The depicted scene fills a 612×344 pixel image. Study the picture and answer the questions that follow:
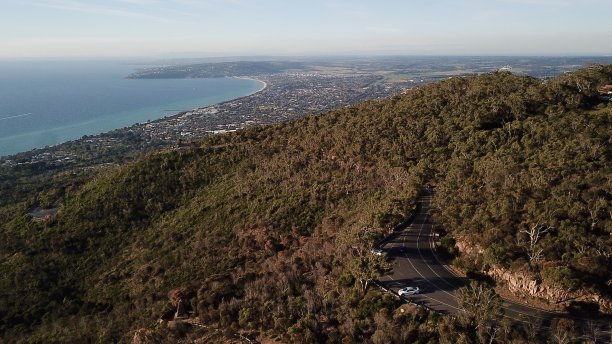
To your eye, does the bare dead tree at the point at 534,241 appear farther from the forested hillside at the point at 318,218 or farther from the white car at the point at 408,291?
the white car at the point at 408,291

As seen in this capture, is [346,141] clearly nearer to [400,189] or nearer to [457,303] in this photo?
[400,189]

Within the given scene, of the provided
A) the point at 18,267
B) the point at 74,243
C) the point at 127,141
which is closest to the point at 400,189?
the point at 74,243

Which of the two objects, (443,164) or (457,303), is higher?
(443,164)

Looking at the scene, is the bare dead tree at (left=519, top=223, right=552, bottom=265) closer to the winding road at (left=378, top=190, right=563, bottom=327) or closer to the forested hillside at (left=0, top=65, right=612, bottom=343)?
the forested hillside at (left=0, top=65, right=612, bottom=343)

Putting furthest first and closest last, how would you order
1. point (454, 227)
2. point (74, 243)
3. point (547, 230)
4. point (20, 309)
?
point (74, 243) < point (20, 309) < point (454, 227) < point (547, 230)

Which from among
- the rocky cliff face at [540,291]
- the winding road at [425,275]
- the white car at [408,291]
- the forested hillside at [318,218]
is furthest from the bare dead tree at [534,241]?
the white car at [408,291]

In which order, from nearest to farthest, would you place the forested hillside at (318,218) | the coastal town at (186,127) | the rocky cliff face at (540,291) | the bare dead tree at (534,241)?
the rocky cliff face at (540,291) < the bare dead tree at (534,241) < the forested hillside at (318,218) < the coastal town at (186,127)

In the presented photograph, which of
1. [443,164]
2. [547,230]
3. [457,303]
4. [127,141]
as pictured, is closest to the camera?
[457,303]

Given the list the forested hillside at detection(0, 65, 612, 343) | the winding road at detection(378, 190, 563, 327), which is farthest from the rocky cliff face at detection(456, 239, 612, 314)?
the winding road at detection(378, 190, 563, 327)
